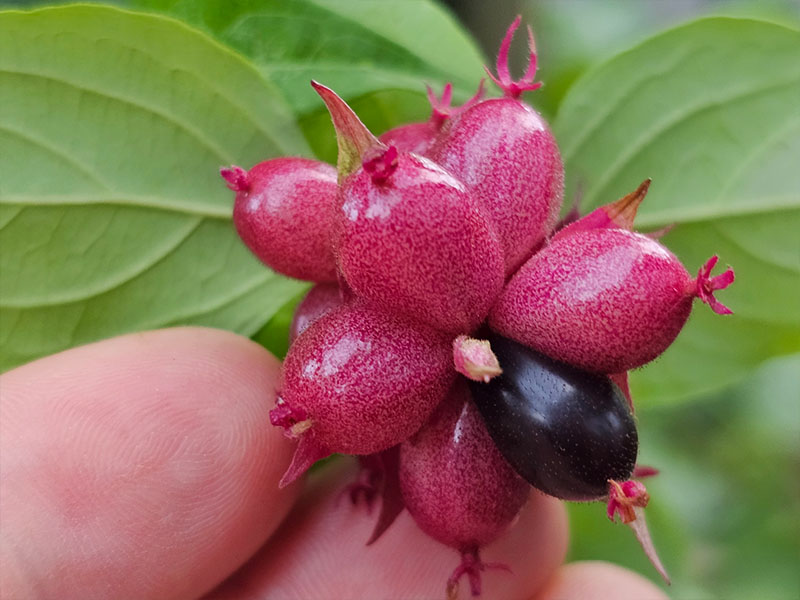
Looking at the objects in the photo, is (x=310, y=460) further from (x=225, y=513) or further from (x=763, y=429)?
(x=763, y=429)

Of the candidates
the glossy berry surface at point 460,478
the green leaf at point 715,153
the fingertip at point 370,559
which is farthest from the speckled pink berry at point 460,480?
the green leaf at point 715,153

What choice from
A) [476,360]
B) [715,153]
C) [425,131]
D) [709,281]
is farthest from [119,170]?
[715,153]

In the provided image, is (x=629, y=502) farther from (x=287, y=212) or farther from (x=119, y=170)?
(x=119, y=170)

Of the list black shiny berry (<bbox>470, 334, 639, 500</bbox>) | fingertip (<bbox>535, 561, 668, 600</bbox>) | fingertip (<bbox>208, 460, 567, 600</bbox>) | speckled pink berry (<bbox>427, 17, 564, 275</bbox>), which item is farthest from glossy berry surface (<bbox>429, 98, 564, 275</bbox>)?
fingertip (<bbox>535, 561, 668, 600</bbox>)

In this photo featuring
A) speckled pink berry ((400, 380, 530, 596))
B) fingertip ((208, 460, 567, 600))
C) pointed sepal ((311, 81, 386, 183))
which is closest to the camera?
pointed sepal ((311, 81, 386, 183))

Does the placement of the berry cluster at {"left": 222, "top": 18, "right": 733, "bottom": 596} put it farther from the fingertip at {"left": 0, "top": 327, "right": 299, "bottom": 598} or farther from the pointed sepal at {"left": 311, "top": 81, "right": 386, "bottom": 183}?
the fingertip at {"left": 0, "top": 327, "right": 299, "bottom": 598}

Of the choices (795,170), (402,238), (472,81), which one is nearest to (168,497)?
(402,238)
